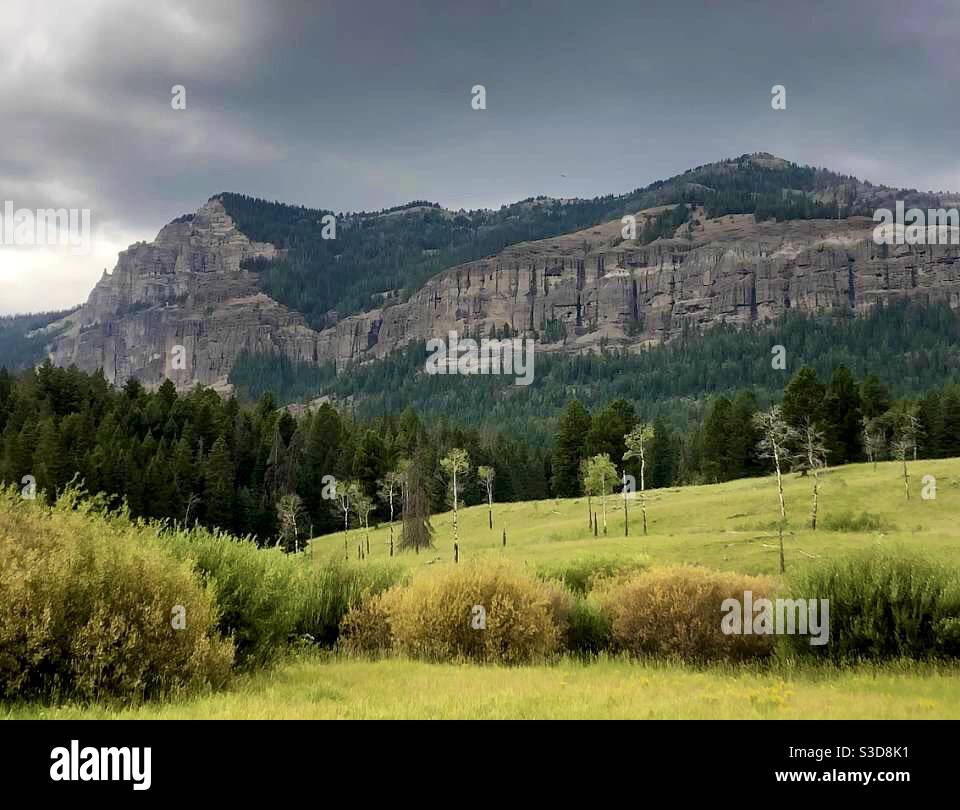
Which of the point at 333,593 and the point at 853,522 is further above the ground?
the point at 333,593

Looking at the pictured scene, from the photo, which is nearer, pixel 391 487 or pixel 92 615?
pixel 92 615

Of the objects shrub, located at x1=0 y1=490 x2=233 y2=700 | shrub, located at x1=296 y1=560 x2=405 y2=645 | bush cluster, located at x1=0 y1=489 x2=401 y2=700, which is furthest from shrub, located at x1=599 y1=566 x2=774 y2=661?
A: shrub, located at x1=0 y1=490 x2=233 y2=700

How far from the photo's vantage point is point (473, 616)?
1398 centimetres

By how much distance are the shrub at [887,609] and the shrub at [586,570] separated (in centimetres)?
847

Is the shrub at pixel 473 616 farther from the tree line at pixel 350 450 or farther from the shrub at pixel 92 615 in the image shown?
the tree line at pixel 350 450

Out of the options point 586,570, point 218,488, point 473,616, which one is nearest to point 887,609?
point 473,616

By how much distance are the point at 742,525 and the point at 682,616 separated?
39.4 metres

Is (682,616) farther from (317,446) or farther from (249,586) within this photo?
(317,446)

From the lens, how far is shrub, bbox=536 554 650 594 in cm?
2183

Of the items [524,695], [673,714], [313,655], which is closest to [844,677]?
[673,714]

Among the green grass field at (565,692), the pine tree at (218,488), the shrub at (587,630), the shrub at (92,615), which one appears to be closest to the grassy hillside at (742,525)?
the shrub at (587,630)

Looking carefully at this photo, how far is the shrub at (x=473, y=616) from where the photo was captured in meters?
14.0

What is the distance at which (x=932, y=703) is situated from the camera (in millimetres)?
8242
